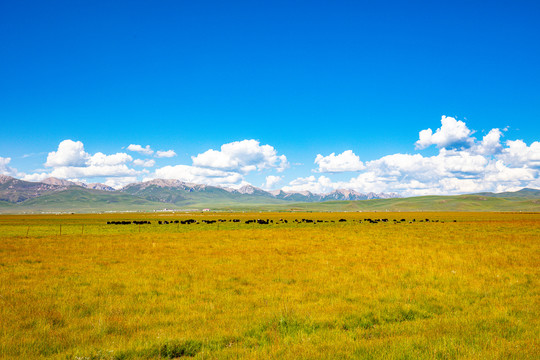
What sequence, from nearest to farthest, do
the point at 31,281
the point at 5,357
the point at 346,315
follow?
the point at 5,357 → the point at 346,315 → the point at 31,281

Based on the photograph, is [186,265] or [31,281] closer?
[31,281]

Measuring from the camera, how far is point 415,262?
22.7m

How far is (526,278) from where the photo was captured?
57.0 ft

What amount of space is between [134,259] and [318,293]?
16625 mm

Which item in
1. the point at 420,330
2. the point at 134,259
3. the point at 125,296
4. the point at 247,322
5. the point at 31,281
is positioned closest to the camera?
the point at 420,330

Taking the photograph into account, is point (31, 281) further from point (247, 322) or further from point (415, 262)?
point (415, 262)

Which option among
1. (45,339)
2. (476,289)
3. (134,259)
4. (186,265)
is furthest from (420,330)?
(134,259)

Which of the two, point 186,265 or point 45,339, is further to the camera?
point 186,265

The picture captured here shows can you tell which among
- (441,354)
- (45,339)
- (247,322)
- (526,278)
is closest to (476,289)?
(526,278)

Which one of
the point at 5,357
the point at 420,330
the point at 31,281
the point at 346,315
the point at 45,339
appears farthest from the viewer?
the point at 31,281

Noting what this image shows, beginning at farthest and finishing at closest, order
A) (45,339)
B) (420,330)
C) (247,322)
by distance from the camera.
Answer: (247,322)
(420,330)
(45,339)

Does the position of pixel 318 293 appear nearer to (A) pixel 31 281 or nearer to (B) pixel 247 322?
(B) pixel 247 322


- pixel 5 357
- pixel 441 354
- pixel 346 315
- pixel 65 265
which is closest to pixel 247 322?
pixel 346 315

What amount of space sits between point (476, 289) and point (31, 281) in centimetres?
2289
